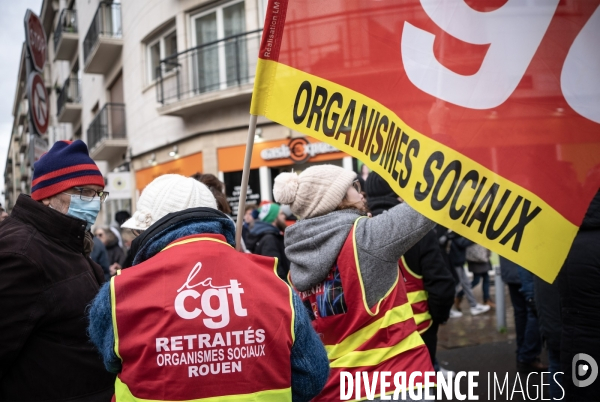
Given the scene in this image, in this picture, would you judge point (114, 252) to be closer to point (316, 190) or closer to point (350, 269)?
point (316, 190)

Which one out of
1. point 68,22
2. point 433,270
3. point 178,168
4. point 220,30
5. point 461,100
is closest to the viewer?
point 461,100

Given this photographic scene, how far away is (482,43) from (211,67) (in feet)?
42.7

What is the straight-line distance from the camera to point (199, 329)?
1.75m

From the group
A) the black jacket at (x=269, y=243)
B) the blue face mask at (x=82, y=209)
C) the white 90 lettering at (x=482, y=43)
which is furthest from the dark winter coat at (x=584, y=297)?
the black jacket at (x=269, y=243)

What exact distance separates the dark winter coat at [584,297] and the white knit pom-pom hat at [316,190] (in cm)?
140

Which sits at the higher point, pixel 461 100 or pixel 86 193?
pixel 461 100

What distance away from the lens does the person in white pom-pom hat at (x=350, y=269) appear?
241 cm

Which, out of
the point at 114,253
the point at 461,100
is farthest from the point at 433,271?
the point at 114,253

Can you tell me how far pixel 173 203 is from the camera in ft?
6.72

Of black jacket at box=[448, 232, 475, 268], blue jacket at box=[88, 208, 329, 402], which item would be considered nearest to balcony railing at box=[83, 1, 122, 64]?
black jacket at box=[448, 232, 475, 268]

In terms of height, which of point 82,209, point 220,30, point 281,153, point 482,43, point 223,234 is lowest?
point 223,234

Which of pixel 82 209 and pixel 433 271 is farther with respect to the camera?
pixel 433 271

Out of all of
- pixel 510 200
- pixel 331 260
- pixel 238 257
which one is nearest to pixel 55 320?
pixel 238 257

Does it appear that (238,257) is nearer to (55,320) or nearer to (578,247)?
(55,320)
